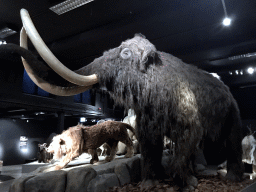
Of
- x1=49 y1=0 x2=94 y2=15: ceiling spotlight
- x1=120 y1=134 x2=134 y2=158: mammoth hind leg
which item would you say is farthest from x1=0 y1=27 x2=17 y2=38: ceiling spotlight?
x1=120 y1=134 x2=134 y2=158: mammoth hind leg

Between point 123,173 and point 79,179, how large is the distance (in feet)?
1.45

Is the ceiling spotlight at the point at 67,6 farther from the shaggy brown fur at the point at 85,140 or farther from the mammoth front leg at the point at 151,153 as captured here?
the mammoth front leg at the point at 151,153

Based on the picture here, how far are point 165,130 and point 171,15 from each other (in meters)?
1.74

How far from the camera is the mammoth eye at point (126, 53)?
1.60m

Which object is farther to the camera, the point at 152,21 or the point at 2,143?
the point at 2,143

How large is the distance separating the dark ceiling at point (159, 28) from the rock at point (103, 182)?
1880 millimetres

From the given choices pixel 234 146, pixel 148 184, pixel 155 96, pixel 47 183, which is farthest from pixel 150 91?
pixel 234 146

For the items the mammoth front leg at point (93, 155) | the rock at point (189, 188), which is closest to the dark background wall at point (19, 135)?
the mammoth front leg at point (93, 155)

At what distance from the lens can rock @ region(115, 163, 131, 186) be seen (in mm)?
1686

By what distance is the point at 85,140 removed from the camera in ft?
7.46

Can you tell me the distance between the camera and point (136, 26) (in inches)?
111

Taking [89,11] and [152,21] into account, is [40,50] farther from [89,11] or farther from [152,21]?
[152,21]

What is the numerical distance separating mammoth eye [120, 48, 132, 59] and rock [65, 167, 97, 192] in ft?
3.06

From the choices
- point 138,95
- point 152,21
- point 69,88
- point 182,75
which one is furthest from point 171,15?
point 69,88
